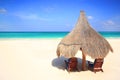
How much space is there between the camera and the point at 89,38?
843cm

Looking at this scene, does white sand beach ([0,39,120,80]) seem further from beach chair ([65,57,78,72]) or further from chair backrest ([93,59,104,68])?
chair backrest ([93,59,104,68])

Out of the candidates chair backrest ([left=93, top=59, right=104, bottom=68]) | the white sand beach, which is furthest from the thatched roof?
the white sand beach

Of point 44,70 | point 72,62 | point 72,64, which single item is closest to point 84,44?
point 72,62

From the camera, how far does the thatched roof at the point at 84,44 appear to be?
26.5 ft

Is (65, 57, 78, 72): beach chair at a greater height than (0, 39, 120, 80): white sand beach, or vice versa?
(65, 57, 78, 72): beach chair

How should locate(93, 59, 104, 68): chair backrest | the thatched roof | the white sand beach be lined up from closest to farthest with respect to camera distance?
the white sand beach → the thatched roof → locate(93, 59, 104, 68): chair backrest

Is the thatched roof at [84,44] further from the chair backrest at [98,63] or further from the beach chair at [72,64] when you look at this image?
the beach chair at [72,64]

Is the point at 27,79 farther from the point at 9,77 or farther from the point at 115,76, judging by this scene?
the point at 115,76

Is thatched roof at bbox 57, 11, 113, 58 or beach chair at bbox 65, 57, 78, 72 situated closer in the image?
thatched roof at bbox 57, 11, 113, 58

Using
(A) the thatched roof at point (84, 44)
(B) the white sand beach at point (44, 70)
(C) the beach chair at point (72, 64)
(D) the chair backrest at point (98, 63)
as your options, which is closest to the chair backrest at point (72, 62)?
(C) the beach chair at point (72, 64)

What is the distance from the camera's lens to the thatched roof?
318 inches

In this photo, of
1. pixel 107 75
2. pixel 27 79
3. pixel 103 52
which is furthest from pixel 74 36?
pixel 27 79

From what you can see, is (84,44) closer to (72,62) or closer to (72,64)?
(72,62)

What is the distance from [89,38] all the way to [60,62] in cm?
260
